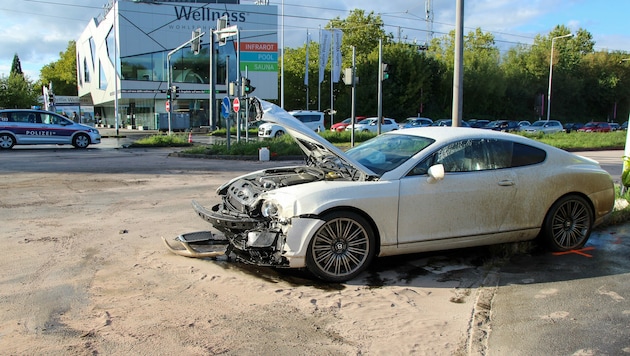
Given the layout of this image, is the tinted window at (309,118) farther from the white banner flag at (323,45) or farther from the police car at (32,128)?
the police car at (32,128)

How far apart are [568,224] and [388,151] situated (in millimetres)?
2326

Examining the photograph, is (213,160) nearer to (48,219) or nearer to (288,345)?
(48,219)

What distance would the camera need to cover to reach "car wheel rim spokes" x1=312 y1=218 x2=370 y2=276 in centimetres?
486

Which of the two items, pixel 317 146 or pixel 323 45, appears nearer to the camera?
pixel 317 146

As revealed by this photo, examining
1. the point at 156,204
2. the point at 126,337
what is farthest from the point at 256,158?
the point at 126,337

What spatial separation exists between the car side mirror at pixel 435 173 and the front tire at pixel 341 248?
0.83 meters

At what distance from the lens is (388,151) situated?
580cm

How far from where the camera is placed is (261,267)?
5.41m

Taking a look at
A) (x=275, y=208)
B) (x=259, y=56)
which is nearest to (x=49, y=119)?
(x=275, y=208)

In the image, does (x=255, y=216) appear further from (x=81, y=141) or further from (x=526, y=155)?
(x=81, y=141)

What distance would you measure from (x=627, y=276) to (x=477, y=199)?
1.68 meters

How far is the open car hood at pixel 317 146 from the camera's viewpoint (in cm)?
527

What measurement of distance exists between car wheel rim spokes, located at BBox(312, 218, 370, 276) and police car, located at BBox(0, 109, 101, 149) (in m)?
21.8

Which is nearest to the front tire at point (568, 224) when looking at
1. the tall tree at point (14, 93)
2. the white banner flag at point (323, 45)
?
the white banner flag at point (323, 45)
